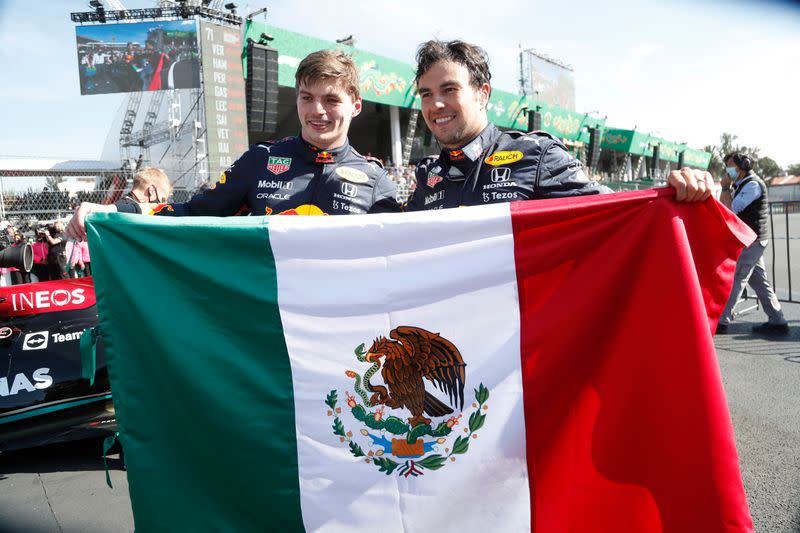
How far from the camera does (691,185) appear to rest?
64.9 inches

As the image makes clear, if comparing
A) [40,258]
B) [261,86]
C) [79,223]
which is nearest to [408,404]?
[79,223]

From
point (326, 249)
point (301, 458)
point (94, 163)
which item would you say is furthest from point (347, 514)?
point (94, 163)

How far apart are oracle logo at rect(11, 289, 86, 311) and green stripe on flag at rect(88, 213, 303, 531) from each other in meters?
1.94

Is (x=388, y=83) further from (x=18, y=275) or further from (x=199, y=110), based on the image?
(x=18, y=275)

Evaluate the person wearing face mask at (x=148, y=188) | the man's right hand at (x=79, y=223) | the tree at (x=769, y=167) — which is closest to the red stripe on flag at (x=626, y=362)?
the man's right hand at (x=79, y=223)

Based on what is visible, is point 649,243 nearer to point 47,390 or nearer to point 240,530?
point 240,530

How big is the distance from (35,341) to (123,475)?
97 centimetres

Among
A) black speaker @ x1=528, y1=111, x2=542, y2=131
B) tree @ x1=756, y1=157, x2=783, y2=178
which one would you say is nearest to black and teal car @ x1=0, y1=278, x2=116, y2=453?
black speaker @ x1=528, y1=111, x2=542, y2=131

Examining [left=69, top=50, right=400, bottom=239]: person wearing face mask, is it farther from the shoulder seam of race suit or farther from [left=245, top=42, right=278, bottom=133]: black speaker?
[left=245, top=42, right=278, bottom=133]: black speaker

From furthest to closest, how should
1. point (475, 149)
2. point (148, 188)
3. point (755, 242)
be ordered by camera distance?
point (755, 242), point (148, 188), point (475, 149)

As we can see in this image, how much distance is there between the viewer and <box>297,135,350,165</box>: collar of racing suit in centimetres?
234

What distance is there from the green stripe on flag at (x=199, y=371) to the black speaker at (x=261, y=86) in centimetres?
1218

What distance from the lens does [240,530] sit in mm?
1672

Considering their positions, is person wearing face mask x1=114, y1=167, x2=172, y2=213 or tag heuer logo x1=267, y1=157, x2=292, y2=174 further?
person wearing face mask x1=114, y1=167, x2=172, y2=213
